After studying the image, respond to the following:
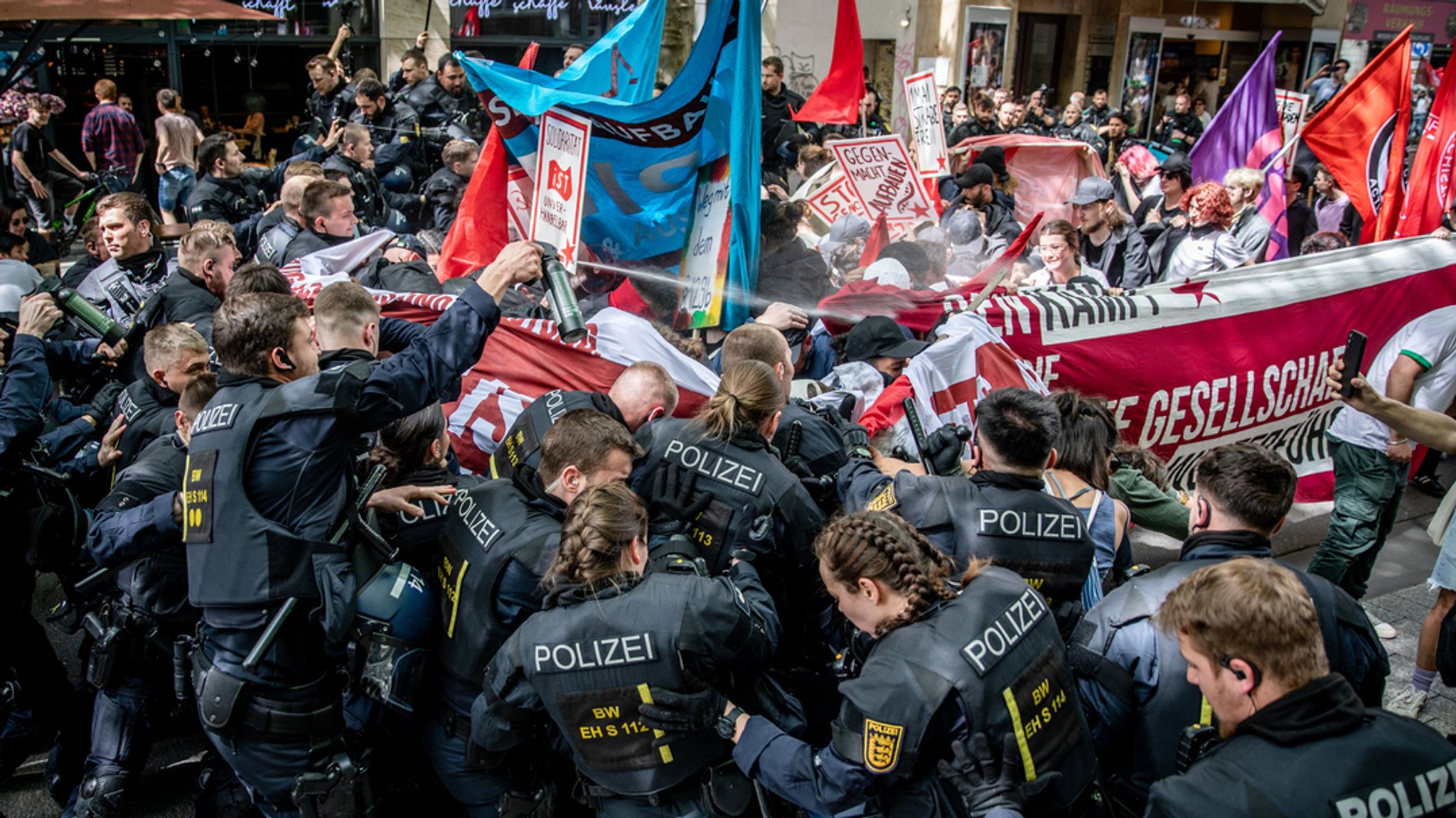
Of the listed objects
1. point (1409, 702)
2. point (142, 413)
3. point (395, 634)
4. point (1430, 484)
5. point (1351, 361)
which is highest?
point (1351, 361)

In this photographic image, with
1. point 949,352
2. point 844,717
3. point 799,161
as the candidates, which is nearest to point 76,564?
point 844,717

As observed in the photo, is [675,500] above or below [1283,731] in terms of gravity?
below

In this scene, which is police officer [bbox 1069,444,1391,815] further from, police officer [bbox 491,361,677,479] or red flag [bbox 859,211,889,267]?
red flag [bbox 859,211,889,267]

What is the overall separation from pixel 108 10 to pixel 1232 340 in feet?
20.2

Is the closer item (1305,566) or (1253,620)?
(1253,620)

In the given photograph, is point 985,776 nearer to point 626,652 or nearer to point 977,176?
point 626,652

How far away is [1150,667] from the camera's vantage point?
9.76ft

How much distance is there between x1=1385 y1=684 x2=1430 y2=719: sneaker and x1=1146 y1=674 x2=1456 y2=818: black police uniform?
126 inches

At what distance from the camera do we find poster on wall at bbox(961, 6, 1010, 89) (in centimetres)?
2125

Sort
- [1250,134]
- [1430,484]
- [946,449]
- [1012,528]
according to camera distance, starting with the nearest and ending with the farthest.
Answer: [1012,528], [946,449], [1430,484], [1250,134]

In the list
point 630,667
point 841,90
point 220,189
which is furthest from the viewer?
point 841,90

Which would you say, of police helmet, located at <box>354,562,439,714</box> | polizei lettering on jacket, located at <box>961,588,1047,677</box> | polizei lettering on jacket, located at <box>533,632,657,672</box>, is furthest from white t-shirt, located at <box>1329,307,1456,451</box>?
police helmet, located at <box>354,562,439,714</box>

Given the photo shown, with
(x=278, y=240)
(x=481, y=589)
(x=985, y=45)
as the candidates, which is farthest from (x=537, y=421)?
(x=985, y=45)

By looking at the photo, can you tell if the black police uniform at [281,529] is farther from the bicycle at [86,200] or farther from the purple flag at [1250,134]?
the purple flag at [1250,134]
